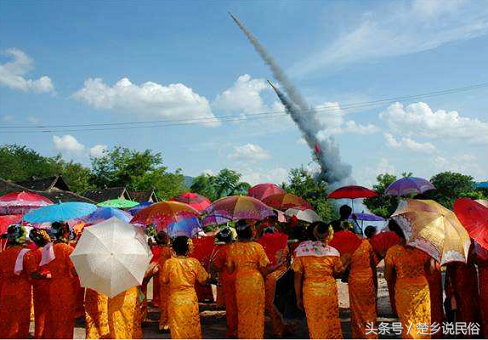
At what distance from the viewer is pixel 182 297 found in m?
5.26

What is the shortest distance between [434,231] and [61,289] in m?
4.81

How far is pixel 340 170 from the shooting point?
33.3m

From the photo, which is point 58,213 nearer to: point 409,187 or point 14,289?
point 14,289

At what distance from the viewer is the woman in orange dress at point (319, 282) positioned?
543 centimetres

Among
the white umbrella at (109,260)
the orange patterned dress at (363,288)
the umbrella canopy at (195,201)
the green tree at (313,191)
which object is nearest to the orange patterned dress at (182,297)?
the white umbrella at (109,260)

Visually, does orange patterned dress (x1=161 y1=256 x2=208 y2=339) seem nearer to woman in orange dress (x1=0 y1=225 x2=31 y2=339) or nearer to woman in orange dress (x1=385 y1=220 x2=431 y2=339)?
woman in orange dress (x1=385 y1=220 x2=431 y2=339)

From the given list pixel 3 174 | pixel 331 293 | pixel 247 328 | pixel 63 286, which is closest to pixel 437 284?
pixel 331 293

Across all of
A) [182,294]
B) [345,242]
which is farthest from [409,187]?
[182,294]

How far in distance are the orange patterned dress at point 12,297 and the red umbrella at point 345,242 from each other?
14.5 ft

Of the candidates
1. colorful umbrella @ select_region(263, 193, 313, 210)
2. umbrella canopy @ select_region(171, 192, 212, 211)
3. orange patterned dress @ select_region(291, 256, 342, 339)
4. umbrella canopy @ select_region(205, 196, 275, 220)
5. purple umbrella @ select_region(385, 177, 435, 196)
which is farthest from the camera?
umbrella canopy @ select_region(171, 192, 212, 211)

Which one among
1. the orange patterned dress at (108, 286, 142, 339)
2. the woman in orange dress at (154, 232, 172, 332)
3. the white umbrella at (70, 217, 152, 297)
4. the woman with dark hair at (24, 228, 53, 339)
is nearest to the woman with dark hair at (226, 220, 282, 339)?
the orange patterned dress at (108, 286, 142, 339)

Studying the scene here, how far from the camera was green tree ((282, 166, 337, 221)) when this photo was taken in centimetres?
3186

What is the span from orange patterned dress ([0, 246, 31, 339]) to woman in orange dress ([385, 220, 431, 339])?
5032 mm

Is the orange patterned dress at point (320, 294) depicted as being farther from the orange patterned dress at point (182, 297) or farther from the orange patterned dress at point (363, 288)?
the orange patterned dress at point (182, 297)
